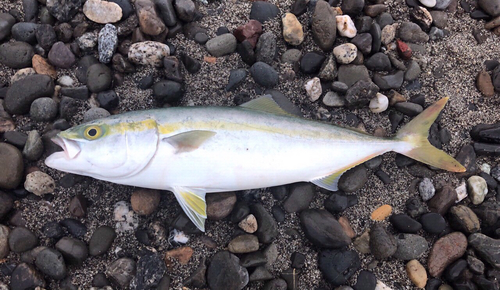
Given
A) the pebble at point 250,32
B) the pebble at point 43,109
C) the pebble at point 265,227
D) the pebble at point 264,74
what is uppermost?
the pebble at point 250,32

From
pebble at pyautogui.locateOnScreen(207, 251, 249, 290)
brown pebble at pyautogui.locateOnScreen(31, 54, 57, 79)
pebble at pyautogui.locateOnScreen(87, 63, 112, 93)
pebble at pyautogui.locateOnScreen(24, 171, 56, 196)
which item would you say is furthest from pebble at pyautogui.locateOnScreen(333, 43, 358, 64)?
pebble at pyautogui.locateOnScreen(24, 171, 56, 196)

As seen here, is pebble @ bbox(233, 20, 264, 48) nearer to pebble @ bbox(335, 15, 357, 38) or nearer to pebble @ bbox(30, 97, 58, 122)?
pebble @ bbox(335, 15, 357, 38)

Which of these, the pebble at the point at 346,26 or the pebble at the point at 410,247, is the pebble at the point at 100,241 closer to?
the pebble at the point at 410,247

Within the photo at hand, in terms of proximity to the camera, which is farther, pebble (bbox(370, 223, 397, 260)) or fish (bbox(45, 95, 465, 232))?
pebble (bbox(370, 223, 397, 260))

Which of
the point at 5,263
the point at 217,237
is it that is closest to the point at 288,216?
the point at 217,237

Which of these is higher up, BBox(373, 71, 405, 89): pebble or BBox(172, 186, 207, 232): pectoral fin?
BBox(373, 71, 405, 89): pebble

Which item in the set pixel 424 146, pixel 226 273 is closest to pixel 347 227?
pixel 424 146

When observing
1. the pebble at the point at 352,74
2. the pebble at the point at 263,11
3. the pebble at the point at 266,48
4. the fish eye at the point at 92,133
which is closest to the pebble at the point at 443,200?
the pebble at the point at 352,74
